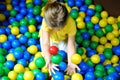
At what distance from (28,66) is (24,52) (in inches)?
4.8

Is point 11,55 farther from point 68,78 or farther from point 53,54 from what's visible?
point 68,78

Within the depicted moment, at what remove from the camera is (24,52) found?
179 centimetres

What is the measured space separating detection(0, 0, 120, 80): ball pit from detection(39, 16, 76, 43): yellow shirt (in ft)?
0.35

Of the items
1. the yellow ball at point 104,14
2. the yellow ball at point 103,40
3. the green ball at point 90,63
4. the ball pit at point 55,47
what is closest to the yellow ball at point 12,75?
the ball pit at point 55,47

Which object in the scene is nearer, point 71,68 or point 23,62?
point 71,68

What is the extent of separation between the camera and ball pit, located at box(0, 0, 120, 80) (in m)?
1.58

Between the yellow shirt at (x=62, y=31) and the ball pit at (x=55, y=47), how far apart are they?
11 centimetres

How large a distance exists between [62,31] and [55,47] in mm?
117

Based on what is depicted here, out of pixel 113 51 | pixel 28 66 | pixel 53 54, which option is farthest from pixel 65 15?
pixel 113 51

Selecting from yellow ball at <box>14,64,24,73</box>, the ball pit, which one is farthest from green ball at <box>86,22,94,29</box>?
yellow ball at <box>14,64,24,73</box>

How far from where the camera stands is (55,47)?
160cm

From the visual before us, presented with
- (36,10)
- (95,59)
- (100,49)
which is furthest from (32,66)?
(36,10)

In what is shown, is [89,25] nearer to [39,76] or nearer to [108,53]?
[108,53]

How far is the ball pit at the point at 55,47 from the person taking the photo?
158cm
